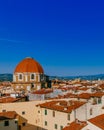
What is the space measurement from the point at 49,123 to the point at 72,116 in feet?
18.1

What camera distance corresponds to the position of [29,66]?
90562 millimetres

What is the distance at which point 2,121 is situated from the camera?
138ft

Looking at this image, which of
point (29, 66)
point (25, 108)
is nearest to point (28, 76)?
point (29, 66)

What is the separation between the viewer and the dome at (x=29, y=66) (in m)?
89.9

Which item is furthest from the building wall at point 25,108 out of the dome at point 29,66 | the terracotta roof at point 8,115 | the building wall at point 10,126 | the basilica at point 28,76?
the dome at point 29,66

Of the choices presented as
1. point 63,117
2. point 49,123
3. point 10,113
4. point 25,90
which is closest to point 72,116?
point 63,117

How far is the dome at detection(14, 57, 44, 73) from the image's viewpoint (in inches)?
3541

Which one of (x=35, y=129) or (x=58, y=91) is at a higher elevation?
(x=58, y=91)

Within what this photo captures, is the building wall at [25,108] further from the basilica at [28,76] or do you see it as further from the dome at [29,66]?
the dome at [29,66]

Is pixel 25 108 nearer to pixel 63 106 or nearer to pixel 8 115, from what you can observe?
pixel 8 115

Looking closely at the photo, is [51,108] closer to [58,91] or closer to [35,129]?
[35,129]

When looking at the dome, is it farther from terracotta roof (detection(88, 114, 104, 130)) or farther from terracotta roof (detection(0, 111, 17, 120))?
terracotta roof (detection(88, 114, 104, 130))

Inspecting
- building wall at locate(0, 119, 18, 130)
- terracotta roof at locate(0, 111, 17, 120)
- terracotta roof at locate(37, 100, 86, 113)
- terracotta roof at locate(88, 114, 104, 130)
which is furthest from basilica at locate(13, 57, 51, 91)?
terracotta roof at locate(88, 114, 104, 130)

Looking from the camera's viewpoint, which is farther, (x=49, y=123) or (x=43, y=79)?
(x=43, y=79)
